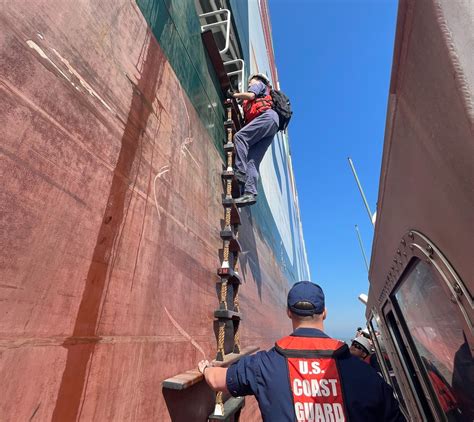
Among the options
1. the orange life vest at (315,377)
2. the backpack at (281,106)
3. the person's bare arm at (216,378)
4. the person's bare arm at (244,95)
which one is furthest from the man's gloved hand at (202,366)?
the backpack at (281,106)

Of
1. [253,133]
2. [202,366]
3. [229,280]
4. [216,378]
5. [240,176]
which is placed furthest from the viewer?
[253,133]

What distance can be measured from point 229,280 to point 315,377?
1.62 m

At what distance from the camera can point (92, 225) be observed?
132 cm

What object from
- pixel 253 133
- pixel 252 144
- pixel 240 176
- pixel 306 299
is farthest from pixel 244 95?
pixel 306 299

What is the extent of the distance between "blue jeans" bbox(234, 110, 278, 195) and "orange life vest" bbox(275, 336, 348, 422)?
234 centimetres

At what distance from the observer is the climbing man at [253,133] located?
3.65m

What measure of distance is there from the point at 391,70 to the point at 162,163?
4.58 feet

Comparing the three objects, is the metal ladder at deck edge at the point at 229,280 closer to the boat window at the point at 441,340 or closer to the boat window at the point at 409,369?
the boat window at the point at 441,340

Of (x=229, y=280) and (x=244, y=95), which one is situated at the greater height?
(x=244, y=95)

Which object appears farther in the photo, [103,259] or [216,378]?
[216,378]

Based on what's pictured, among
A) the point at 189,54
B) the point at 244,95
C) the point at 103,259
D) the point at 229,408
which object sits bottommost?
the point at 229,408

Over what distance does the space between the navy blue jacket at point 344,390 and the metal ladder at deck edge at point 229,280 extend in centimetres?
72

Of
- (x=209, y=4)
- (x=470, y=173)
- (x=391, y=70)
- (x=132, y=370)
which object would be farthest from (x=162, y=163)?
(x=209, y=4)

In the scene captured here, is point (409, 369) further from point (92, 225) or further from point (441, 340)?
point (92, 225)
